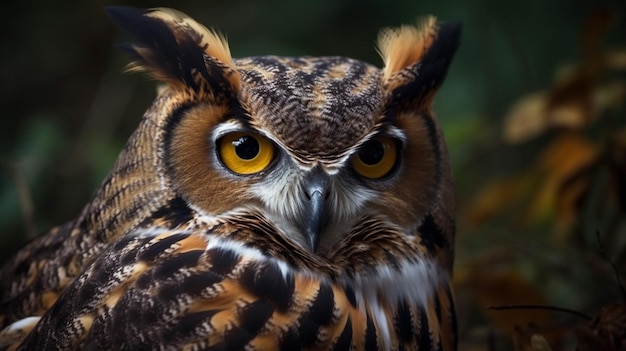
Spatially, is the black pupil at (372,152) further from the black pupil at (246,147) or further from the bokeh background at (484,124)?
the bokeh background at (484,124)

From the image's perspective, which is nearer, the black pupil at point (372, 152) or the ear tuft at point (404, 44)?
the black pupil at point (372, 152)

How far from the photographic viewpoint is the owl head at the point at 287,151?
4.70 ft

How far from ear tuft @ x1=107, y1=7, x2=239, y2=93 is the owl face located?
1.6 inches

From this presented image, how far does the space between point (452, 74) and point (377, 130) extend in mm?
A: 1863

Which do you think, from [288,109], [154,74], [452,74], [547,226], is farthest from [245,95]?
[452,74]

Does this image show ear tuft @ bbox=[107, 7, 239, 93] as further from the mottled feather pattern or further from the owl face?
the mottled feather pattern

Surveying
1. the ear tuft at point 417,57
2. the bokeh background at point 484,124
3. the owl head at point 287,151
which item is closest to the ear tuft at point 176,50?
the owl head at point 287,151

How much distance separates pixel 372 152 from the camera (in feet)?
4.94

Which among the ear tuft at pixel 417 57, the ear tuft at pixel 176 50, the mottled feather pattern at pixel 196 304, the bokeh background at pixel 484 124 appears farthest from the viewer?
the bokeh background at pixel 484 124

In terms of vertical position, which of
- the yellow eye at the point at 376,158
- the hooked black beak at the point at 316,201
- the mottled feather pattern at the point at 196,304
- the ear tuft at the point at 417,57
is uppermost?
the ear tuft at the point at 417,57

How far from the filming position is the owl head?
143cm

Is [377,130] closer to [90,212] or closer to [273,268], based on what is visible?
[273,268]

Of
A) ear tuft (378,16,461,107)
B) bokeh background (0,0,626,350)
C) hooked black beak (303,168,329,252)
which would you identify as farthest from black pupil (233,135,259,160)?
bokeh background (0,0,626,350)

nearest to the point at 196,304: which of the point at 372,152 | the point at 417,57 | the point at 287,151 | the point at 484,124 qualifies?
the point at 287,151
